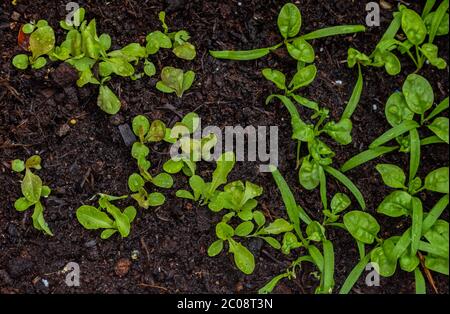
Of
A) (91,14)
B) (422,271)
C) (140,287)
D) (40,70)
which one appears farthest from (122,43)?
(422,271)

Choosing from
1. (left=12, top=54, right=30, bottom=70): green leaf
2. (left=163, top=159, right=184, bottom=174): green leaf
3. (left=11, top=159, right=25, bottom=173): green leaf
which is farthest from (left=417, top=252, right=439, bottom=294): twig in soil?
(left=12, top=54, right=30, bottom=70): green leaf

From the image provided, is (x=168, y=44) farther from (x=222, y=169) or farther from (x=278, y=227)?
(x=278, y=227)

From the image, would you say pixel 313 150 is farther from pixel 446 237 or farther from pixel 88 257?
pixel 88 257

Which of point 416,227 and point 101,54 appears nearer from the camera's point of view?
point 416,227

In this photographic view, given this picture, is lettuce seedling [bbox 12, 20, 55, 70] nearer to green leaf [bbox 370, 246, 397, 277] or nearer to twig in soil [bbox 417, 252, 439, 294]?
green leaf [bbox 370, 246, 397, 277]

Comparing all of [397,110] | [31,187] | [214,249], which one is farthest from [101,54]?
[397,110]

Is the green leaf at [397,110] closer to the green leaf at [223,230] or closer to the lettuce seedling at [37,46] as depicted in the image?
the green leaf at [223,230]
